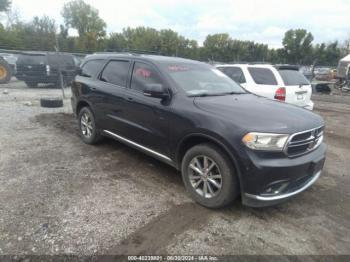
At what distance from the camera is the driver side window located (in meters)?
3.80

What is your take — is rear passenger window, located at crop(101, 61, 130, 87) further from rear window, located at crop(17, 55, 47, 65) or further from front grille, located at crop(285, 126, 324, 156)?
rear window, located at crop(17, 55, 47, 65)

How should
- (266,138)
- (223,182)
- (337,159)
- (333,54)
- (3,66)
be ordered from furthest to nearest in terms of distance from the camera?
(333,54)
(3,66)
(337,159)
(223,182)
(266,138)

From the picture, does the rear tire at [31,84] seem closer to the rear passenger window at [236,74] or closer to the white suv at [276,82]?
the rear passenger window at [236,74]

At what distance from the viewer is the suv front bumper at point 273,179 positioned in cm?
266

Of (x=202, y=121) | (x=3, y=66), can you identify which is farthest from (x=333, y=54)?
(x=202, y=121)

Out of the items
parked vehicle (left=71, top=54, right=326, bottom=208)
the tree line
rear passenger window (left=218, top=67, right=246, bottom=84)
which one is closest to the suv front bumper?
parked vehicle (left=71, top=54, right=326, bottom=208)

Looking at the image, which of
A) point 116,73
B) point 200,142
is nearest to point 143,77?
point 116,73

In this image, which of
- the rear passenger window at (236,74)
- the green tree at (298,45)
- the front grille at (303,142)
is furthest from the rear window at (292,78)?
the green tree at (298,45)

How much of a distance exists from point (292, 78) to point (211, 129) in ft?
15.8

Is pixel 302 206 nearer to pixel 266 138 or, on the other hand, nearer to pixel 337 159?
pixel 266 138

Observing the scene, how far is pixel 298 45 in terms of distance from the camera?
45812 millimetres

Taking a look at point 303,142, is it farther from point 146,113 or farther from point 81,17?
point 81,17

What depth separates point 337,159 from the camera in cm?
500

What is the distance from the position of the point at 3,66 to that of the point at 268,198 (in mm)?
15703
